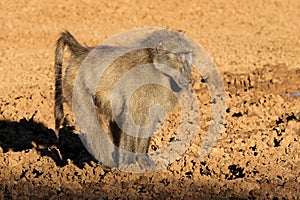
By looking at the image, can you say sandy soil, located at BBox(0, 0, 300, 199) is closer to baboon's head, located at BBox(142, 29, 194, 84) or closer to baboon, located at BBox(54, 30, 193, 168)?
baboon, located at BBox(54, 30, 193, 168)

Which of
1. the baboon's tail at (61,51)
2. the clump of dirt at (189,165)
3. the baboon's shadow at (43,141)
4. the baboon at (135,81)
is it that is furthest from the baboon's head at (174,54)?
the baboon's shadow at (43,141)

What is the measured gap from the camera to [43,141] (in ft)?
26.4

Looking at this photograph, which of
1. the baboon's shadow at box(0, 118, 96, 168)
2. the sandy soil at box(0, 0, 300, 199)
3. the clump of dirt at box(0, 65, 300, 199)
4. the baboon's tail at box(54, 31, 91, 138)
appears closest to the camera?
the clump of dirt at box(0, 65, 300, 199)

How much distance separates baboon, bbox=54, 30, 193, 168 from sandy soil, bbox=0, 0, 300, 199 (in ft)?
1.54

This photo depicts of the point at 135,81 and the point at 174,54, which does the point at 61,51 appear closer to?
the point at 135,81

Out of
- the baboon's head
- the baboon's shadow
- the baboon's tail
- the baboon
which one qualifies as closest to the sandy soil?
the baboon's shadow

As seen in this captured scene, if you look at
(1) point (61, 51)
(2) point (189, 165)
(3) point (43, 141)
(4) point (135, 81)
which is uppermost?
(1) point (61, 51)

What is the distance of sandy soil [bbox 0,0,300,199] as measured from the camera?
6.17m

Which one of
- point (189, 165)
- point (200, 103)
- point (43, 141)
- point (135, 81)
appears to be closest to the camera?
point (135, 81)

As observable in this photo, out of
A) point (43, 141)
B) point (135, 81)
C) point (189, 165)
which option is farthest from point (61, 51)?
point (43, 141)

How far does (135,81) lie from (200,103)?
148 inches

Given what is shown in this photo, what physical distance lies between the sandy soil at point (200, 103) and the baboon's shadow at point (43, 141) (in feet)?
0.04

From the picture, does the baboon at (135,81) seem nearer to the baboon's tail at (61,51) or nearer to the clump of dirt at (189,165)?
the baboon's tail at (61,51)

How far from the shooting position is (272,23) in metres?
15.7
